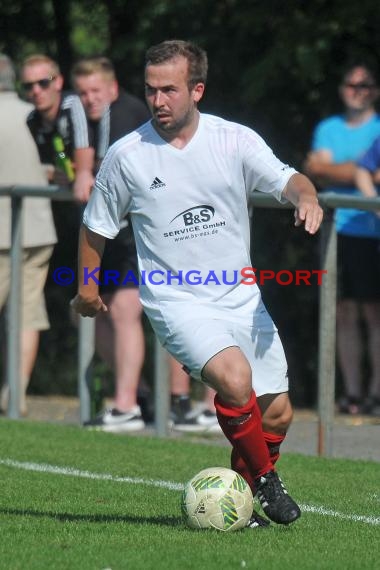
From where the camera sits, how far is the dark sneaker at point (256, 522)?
6.52 m

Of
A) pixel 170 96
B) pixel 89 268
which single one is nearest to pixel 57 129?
pixel 89 268

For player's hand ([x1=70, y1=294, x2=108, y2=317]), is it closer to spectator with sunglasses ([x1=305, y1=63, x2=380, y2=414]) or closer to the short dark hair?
the short dark hair

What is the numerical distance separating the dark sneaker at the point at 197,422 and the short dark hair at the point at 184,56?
12.2 feet

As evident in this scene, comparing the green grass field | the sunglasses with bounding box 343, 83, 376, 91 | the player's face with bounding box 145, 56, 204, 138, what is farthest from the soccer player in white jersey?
the sunglasses with bounding box 343, 83, 376, 91

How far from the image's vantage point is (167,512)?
273 inches

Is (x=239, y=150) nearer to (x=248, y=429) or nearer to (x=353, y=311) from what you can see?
(x=248, y=429)

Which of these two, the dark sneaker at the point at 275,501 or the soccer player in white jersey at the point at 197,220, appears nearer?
Answer: the dark sneaker at the point at 275,501

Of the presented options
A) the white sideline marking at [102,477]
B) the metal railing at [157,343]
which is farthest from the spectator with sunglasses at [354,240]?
the white sideline marking at [102,477]

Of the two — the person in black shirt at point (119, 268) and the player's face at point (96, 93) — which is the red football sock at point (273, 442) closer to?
the person in black shirt at point (119, 268)

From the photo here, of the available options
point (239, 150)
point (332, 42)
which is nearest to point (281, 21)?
point (332, 42)

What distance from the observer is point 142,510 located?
6969 millimetres

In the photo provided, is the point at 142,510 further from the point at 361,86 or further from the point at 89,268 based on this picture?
the point at 361,86

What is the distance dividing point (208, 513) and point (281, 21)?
299 inches

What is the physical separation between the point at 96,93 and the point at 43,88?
487 mm
